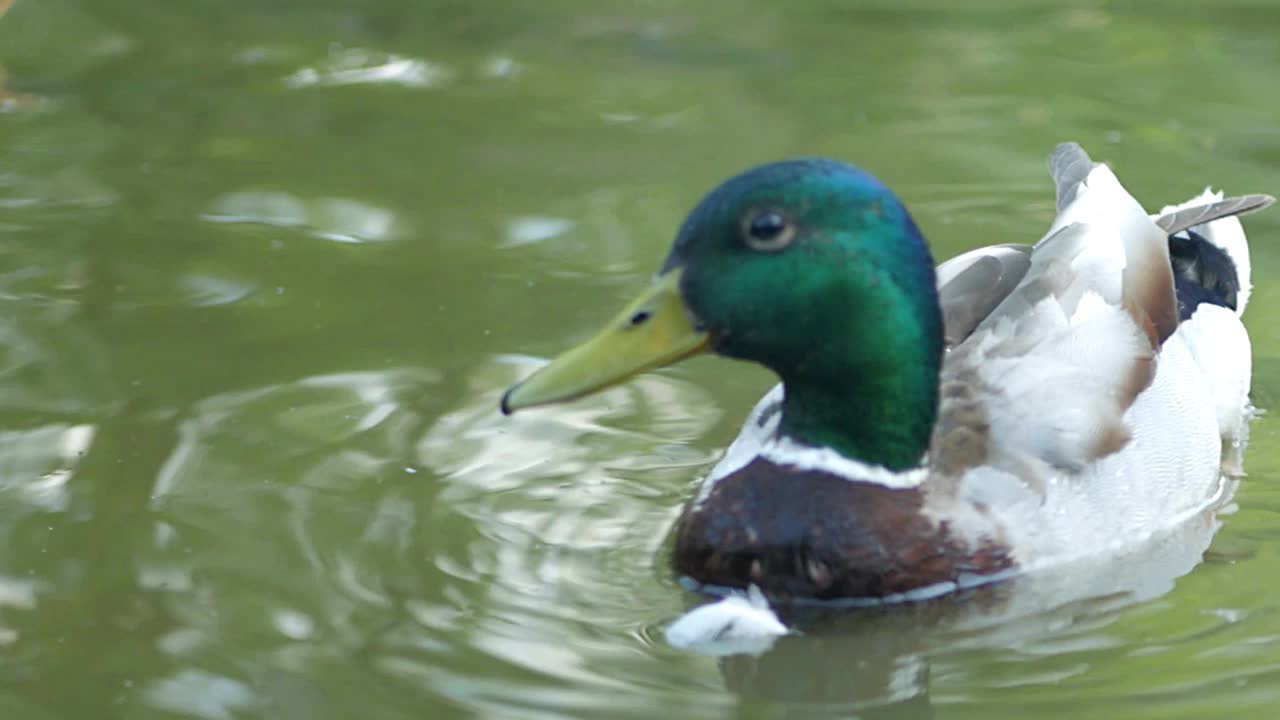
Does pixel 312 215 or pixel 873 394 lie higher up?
pixel 873 394

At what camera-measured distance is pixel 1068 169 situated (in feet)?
20.7

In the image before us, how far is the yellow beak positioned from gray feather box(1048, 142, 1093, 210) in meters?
1.71

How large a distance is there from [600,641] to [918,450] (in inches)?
37.9

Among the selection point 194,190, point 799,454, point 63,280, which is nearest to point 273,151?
point 194,190

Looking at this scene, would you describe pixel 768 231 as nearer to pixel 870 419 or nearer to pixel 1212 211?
pixel 870 419

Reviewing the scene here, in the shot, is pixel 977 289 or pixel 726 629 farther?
pixel 977 289

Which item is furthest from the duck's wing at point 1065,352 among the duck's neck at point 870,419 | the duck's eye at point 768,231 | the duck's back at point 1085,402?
the duck's eye at point 768,231

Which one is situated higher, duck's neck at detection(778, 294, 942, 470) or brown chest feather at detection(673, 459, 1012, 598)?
duck's neck at detection(778, 294, 942, 470)

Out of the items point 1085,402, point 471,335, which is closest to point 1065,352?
point 1085,402

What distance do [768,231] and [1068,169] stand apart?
182 centimetres

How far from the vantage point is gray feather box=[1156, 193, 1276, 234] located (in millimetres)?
5996

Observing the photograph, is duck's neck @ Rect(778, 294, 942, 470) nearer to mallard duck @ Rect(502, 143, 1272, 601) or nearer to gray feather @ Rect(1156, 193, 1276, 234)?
mallard duck @ Rect(502, 143, 1272, 601)

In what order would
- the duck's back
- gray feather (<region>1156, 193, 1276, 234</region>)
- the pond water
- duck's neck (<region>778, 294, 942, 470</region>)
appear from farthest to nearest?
1. gray feather (<region>1156, 193, 1276, 234</region>)
2. the duck's back
3. duck's neck (<region>778, 294, 942, 470</region>)
4. the pond water

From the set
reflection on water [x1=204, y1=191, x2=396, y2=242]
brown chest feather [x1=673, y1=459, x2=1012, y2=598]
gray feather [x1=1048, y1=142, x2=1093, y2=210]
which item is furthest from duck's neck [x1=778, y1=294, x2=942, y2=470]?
reflection on water [x1=204, y1=191, x2=396, y2=242]
